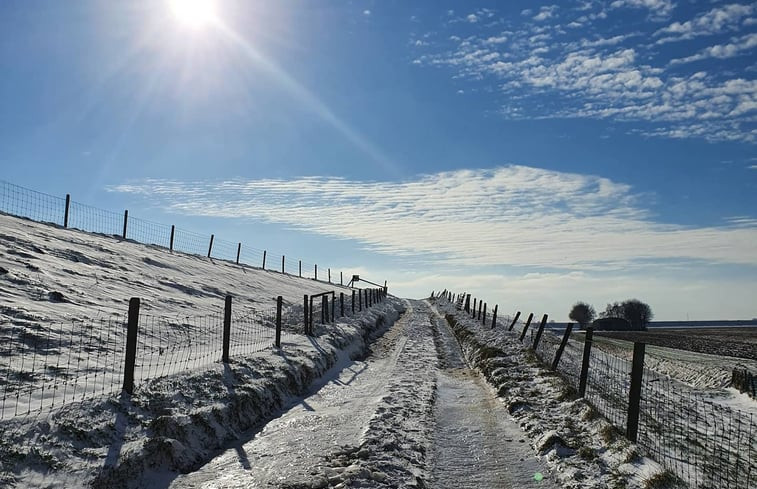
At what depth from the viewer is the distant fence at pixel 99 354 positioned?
872 cm

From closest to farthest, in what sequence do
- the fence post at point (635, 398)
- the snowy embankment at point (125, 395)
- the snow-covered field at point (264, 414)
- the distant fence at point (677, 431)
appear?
the snowy embankment at point (125, 395) < the snow-covered field at point (264, 414) < the distant fence at point (677, 431) < the fence post at point (635, 398)

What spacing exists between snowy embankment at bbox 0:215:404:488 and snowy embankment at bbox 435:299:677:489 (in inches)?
211

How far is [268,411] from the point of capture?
1153 cm

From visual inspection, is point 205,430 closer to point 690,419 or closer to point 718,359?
point 690,419

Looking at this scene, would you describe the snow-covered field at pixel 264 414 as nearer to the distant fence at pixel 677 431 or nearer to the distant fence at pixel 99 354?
the distant fence at pixel 99 354

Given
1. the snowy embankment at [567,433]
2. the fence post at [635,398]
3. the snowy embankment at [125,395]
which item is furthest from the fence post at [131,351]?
the fence post at [635,398]

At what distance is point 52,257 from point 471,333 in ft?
66.3

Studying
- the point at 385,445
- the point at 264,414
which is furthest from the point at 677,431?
the point at 264,414

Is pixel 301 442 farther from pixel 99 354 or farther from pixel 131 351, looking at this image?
pixel 99 354

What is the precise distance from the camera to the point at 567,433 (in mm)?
9547

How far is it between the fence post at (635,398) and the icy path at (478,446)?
1.76 m

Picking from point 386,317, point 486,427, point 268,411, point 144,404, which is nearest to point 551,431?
point 486,427

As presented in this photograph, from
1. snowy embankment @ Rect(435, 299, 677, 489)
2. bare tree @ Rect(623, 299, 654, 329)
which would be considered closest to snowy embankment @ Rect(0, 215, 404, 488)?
snowy embankment @ Rect(435, 299, 677, 489)

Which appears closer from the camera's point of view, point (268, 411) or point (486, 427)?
point (486, 427)
